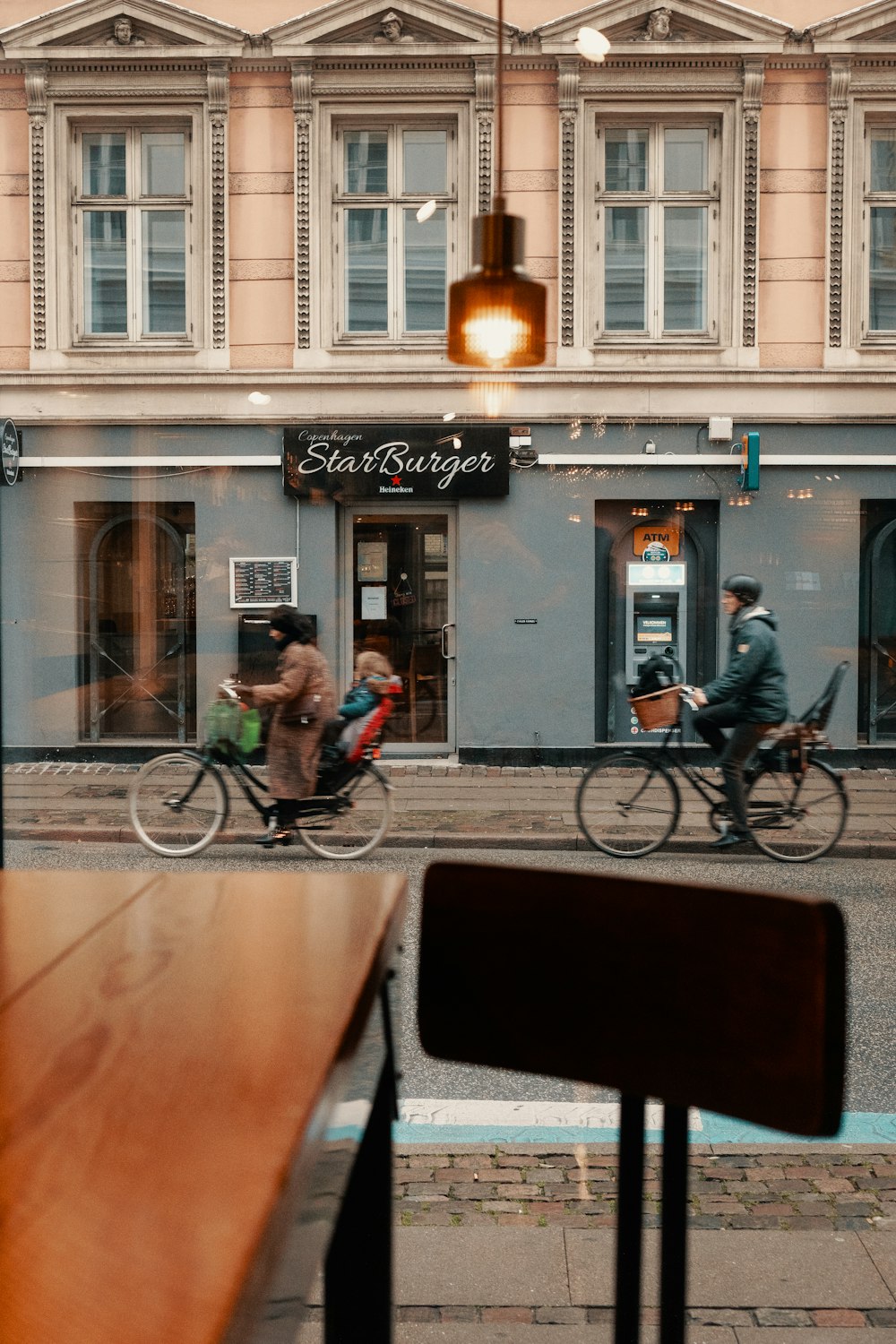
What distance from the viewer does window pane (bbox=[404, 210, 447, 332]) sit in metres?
5.49

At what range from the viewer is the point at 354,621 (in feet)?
18.8

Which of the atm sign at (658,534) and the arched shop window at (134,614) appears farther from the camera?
the atm sign at (658,534)

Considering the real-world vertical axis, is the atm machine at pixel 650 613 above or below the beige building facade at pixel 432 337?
below

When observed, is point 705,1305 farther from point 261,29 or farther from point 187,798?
point 261,29

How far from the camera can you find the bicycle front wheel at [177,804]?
237 inches

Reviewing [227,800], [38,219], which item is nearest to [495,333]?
[38,219]

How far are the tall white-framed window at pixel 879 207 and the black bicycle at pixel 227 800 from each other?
10.2 feet

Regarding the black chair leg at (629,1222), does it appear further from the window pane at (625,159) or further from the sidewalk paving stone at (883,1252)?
the window pane at (625,159)

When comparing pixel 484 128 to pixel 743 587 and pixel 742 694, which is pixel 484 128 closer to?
pixel 743 587

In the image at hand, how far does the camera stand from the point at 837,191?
522cm

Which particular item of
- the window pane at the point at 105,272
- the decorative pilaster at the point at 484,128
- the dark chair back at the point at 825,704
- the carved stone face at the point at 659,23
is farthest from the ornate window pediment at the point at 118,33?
the dark chair back at the point at 825,704

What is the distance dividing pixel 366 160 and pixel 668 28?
4.56 ft

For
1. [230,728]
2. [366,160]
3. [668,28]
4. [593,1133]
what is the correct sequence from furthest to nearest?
[230,728] < [366,160] < [668,28] < [593,1133]

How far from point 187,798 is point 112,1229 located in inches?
215
